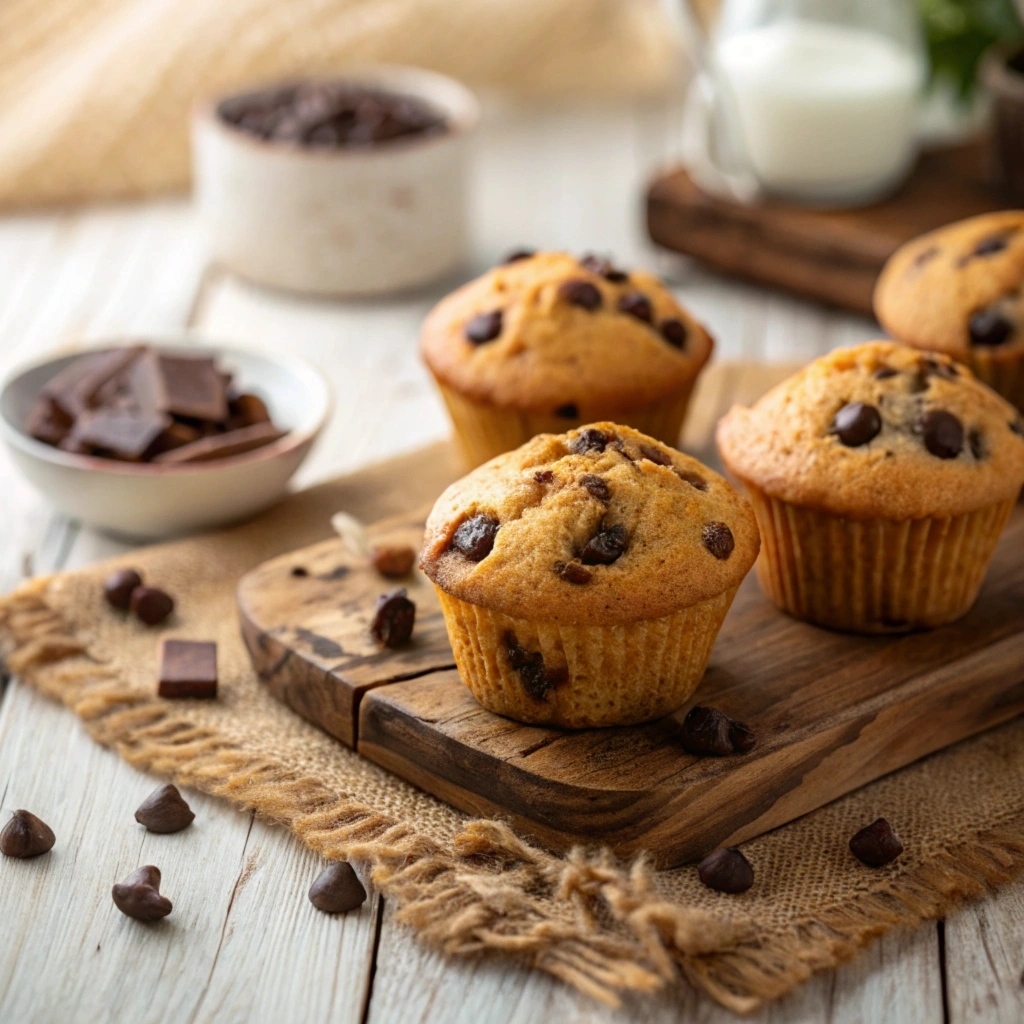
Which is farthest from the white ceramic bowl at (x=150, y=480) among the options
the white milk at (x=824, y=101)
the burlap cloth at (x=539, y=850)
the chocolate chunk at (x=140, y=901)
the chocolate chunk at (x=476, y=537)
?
the white milk at (x=824, y=101)

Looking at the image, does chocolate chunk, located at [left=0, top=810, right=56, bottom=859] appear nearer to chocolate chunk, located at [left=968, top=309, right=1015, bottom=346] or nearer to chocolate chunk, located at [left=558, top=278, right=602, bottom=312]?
chocolate chunk, located at [left=558, top=278, right=602, bottom=312]

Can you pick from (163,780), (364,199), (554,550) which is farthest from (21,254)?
(554,550)

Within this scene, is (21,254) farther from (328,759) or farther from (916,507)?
(916,507)

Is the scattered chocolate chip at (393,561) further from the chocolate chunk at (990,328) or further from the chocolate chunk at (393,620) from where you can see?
the chocolate chunk at (990,328)

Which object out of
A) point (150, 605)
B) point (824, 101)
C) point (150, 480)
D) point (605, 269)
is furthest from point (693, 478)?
point (824, 101)

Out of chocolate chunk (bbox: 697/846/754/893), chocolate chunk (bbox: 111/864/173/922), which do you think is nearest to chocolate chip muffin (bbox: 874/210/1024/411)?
chocolate chunk (bbox: 697/846/754/893)

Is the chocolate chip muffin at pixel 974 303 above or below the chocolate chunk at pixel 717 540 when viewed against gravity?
below
